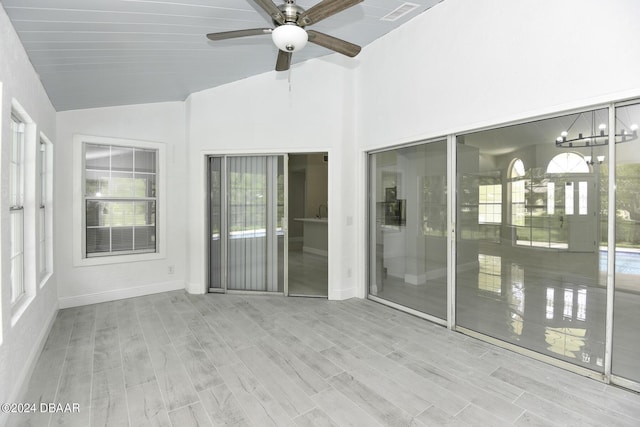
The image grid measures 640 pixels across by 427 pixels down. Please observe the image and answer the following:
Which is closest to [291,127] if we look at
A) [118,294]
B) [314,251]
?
[118,294]

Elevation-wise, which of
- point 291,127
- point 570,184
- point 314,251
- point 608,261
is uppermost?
point 291,127

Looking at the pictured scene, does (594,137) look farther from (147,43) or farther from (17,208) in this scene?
(17,208)

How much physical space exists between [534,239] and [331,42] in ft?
8.14

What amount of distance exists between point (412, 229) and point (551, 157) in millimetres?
1646

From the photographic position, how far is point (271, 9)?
2.10 meters

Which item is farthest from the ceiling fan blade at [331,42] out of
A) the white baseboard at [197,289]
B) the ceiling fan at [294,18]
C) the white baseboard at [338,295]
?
the white baseboard at [197,289]

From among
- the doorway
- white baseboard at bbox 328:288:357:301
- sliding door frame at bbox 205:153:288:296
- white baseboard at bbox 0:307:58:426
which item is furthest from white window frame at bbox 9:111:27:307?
the doorway

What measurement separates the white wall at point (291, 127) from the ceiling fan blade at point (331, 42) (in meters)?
1.70

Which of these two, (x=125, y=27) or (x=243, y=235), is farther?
(x=243, y=235)

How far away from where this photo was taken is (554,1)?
253 cm

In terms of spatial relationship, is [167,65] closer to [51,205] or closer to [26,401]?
[51,205]

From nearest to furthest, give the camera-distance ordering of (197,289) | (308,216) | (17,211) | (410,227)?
(17,211)
(410,227)
(197,289)
(308,216)

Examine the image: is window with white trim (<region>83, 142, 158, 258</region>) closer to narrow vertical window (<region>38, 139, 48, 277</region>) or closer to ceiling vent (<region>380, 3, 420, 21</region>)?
narrow vertical window (<region>38, 139, 48, 277</region>)

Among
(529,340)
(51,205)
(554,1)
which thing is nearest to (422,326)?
(529,340)
